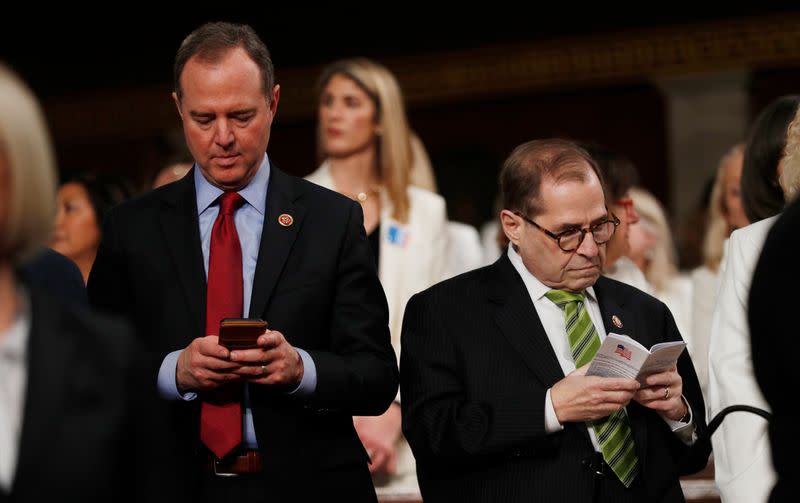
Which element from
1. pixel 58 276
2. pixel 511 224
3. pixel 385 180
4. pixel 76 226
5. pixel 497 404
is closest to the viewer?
pixel 58 276

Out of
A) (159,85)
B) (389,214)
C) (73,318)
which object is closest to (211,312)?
(73,318)

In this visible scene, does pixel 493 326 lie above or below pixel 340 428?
above

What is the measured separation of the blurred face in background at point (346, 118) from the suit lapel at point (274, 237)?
A: 83.8 inches

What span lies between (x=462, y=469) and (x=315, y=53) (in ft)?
29.7

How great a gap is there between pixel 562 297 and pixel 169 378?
111 centimetres

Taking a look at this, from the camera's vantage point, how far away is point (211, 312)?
11.0 feet

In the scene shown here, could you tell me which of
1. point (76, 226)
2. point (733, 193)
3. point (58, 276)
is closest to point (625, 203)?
point (733, 193)

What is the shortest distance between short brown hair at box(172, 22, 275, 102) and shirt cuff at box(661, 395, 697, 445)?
1.37 m

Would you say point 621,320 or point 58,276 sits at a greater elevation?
point 58,276

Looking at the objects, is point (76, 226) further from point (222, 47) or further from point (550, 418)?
point (550, 418)

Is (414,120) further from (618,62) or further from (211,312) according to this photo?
(211,312)

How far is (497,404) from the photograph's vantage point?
3592 mm

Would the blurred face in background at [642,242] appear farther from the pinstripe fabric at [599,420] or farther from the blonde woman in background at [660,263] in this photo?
the pinstripe fabric at [599,420]

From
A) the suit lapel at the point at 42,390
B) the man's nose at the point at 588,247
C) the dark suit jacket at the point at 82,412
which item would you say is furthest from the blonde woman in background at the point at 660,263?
the suit lapel at the point at 42,390
